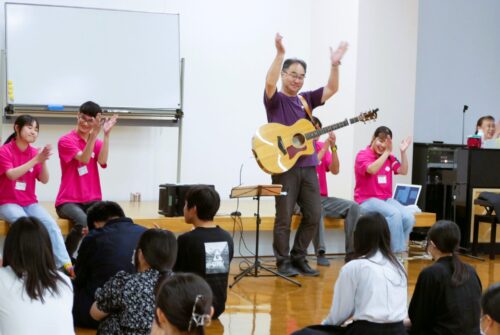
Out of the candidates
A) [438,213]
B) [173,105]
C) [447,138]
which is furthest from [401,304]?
[447,138]

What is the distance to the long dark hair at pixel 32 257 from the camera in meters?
2.62

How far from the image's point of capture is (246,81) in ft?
27.2

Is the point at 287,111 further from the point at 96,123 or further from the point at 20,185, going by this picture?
the point at 20,185

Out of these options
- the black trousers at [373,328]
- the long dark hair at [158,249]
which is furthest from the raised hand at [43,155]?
the black trousers at [373,328]

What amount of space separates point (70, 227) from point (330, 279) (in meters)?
2.14

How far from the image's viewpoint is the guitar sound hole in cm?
580

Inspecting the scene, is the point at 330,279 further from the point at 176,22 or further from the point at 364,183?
the point at 176,22

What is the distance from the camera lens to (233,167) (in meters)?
8.27

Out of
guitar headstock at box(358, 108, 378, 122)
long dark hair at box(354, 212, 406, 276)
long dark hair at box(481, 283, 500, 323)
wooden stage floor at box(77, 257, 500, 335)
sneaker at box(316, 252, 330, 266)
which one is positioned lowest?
wooden stage floor at box(77, 257, 500, 335)

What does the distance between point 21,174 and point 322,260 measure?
112 inches

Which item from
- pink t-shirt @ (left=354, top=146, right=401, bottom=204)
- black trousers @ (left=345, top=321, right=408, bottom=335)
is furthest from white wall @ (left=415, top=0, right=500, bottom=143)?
black trousers @ (left=345, top=321, right=408, bottom=335)

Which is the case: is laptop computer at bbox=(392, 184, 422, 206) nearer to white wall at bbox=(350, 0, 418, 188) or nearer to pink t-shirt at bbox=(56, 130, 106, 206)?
white wall at bbox=(350, 0, 418, 188)

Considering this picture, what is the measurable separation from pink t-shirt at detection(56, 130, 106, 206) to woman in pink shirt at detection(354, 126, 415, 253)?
2.48 m

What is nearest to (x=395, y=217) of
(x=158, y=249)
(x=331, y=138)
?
(x=331, y=138)
